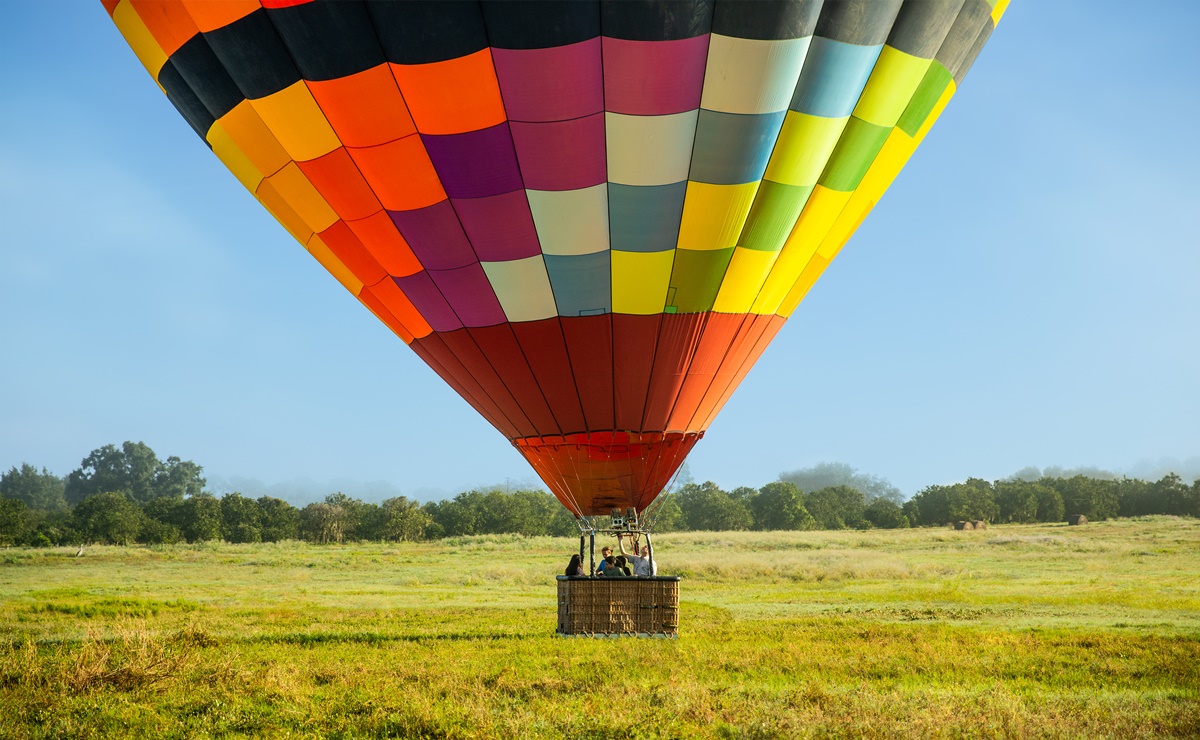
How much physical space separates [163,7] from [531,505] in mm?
50427

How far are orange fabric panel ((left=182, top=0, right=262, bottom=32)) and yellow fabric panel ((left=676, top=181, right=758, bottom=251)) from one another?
4.38 metres

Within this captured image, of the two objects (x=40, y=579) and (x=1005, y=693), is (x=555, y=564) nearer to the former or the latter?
(x=40, y=579)

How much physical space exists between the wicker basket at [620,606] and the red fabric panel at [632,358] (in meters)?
1.92

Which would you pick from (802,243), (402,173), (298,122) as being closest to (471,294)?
(402,173)

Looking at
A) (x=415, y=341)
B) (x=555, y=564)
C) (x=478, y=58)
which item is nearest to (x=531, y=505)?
(x=555, y=564)

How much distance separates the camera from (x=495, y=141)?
8578mm

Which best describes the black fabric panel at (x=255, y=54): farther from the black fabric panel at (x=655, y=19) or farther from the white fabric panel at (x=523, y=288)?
the black fabric panel at (x=655, y=19)

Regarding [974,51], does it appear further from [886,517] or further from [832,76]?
[886,517]

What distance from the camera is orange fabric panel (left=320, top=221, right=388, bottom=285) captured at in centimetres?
1001

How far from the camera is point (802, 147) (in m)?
9.25

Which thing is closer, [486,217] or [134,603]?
[486,217]

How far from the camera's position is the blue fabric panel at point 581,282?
9492mm

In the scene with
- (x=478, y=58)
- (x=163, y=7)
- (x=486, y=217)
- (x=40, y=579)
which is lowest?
(x=40, y=579)

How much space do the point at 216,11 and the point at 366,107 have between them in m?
1.59
